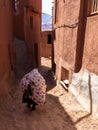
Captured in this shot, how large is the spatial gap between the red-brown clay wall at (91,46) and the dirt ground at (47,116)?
1.51m

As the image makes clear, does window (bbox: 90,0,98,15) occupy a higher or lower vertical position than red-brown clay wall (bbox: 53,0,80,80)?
higher

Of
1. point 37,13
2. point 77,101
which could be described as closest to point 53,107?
point 77,101

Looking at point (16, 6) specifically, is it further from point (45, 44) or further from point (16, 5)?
point (45, 44)

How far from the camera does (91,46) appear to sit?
696 cm

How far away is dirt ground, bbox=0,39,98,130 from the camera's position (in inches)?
232

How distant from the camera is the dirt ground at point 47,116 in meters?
5.89

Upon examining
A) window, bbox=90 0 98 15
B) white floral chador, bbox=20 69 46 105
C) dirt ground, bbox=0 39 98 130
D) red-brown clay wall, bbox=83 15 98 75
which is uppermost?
window, bbox=90 0 98 15

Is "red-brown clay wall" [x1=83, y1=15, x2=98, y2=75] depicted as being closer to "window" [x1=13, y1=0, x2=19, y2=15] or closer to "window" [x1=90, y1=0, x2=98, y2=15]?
"window" [x1=90, y1=0, x2=98, y2=15]

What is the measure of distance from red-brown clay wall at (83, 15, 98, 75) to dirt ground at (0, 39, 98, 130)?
59.5 inches

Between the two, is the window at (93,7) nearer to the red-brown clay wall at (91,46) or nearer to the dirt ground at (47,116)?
the red-brown clay wall at (91,46)

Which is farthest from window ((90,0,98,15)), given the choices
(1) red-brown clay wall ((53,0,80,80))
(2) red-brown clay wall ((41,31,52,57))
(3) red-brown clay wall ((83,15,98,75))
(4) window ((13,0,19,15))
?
(2) red-brown clay wall ((41,31,52,57))

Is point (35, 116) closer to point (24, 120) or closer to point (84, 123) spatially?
point (24, 120)

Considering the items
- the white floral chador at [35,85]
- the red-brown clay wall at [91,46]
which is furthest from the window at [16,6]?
the white floral chador at [35,85]

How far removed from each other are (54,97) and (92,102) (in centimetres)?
255
